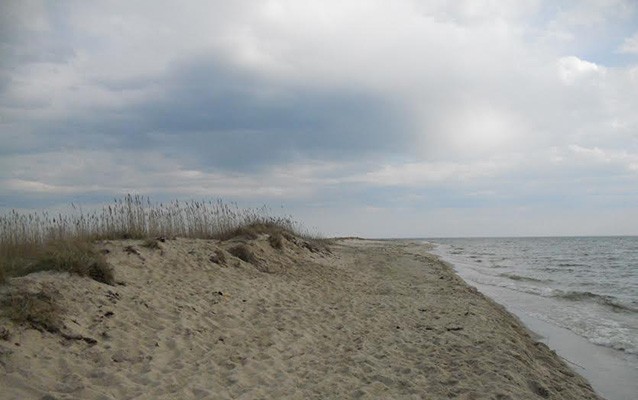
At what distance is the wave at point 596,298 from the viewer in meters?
13.8

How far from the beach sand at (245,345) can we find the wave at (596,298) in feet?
18.0

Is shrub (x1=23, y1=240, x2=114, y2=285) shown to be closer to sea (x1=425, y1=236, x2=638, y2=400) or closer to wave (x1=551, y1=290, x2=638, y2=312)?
sea (x1=425, y1=236, x2=638, y2=400)

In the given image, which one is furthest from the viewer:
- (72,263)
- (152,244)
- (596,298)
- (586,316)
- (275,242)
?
(275,242)

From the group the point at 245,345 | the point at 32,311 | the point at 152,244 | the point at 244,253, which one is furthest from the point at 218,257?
the point at 32,311

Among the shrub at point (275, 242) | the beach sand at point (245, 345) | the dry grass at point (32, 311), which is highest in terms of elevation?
the shrub at point (275, 242)

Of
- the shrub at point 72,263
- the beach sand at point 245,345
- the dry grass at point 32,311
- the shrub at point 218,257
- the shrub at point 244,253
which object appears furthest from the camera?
the shrub at point 244,253

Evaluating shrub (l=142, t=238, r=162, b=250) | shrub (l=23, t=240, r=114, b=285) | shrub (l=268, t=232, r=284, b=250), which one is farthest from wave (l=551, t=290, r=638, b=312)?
shrub (l=23, t=240, r=114, b=285)

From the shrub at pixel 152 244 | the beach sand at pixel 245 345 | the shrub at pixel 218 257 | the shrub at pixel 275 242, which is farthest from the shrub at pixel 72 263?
the shrub at pixel 275 242

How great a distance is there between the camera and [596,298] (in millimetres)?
15445

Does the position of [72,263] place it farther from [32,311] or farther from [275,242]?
[275,242]

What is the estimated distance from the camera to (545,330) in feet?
35.3

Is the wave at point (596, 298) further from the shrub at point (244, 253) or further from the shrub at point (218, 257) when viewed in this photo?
the shrub at point (218, 257)

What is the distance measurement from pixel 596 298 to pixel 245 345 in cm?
1352

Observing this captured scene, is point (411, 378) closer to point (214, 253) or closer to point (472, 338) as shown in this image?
point (472, 338)
